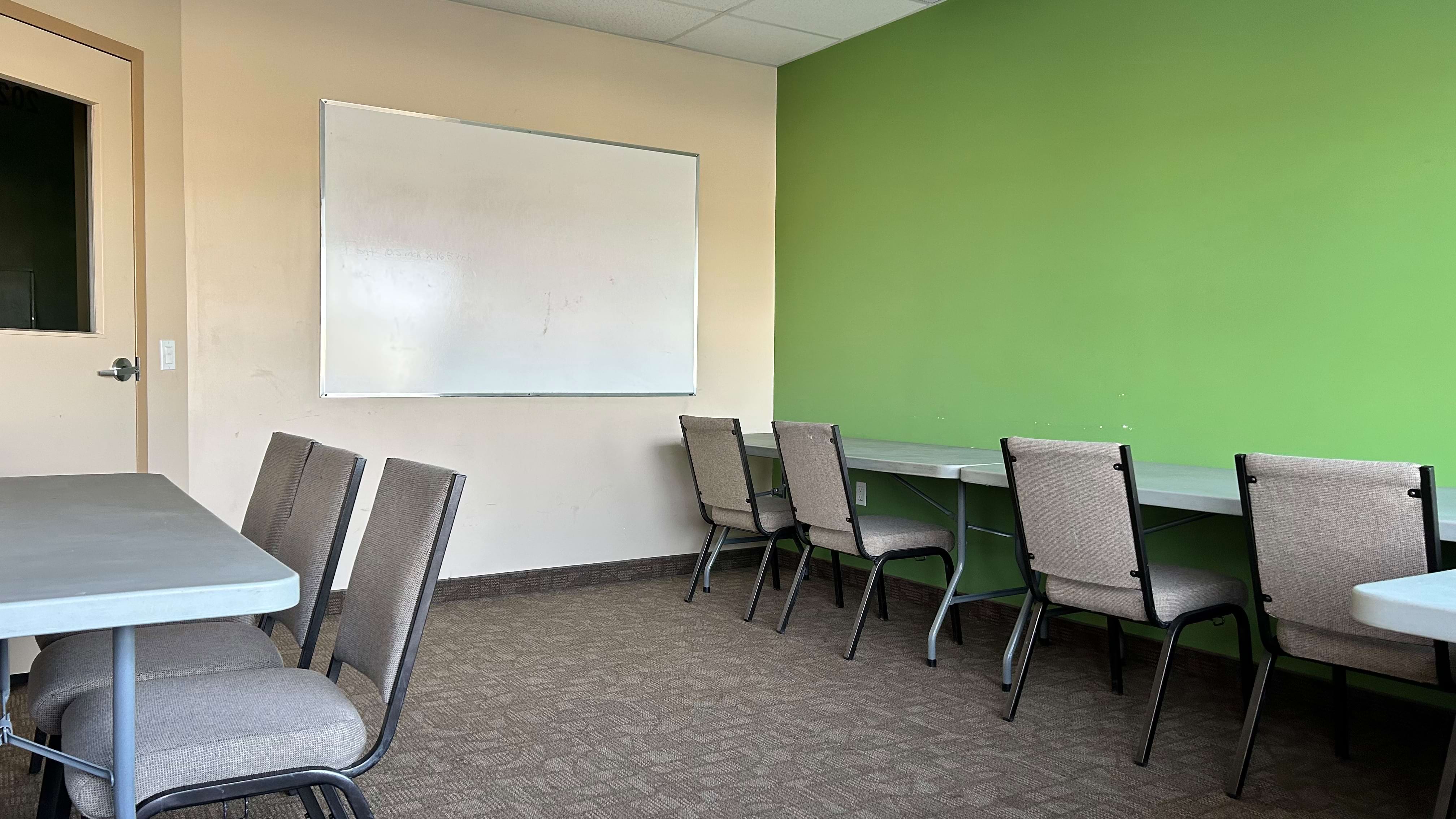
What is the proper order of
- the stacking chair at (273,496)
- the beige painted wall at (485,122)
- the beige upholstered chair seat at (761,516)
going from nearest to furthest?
the stacking chair at (273,496) < the beige painted wall at (485,122) < the beige upholstered chair seat at (761,516)

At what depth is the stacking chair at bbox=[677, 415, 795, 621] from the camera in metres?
4.16

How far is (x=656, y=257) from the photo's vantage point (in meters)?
5.05

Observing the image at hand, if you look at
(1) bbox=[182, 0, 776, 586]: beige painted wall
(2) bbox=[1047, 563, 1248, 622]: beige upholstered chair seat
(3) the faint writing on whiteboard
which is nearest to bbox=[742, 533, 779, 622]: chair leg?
(1) bbox=[182, 0, 776, 586]: beige painted wall

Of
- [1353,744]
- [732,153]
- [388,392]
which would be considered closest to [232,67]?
[388,392]

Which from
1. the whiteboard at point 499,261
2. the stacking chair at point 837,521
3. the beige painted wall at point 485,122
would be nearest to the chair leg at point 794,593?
the stacking chair at point 837,521

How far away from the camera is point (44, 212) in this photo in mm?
3285

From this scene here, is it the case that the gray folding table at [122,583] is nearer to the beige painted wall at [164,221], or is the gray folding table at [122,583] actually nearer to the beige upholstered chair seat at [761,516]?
the beige painted wall at [164,221]

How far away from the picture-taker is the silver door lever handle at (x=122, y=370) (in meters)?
3.45

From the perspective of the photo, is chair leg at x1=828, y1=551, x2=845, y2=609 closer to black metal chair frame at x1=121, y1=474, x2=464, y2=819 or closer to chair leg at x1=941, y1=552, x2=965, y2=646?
chair leg at x1=941, y1=552, x2=965, y2=646

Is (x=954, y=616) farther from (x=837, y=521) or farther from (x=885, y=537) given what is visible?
(x=837, y=521)

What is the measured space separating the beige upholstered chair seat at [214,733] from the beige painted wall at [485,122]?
262 centimetres

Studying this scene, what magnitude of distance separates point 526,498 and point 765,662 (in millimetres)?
1629

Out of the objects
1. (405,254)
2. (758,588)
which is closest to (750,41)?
(405,254)

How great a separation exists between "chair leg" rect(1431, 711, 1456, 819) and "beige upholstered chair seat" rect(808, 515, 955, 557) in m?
1.90
